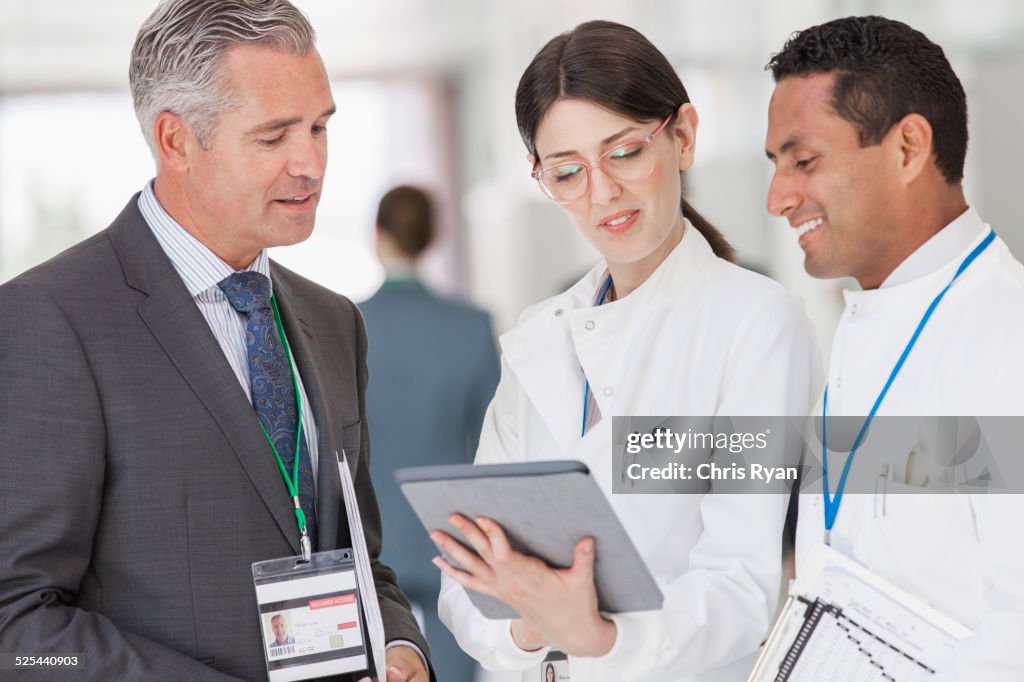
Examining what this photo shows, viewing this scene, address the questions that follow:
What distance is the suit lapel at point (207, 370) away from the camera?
1.68 meters

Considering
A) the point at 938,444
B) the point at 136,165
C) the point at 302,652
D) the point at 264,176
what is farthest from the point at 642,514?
the point at 136,165

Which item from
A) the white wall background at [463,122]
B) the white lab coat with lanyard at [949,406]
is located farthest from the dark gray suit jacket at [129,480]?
the white wall background at [463,122]

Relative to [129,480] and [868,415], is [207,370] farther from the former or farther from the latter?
[868,415]

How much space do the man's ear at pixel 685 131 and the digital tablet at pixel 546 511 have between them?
665 mm

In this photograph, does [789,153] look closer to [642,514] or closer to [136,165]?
[642,514]

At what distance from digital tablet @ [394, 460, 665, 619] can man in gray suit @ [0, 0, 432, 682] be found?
15.7 inches

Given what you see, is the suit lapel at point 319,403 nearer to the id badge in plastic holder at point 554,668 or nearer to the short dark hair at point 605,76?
the id badge in plastic holder at point 554,668

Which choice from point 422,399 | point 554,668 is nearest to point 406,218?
point 422,399

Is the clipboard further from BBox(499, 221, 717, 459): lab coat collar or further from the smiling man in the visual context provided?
BBox(499, 221, 717, 459): lab coat collar

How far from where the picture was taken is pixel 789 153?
1.69m

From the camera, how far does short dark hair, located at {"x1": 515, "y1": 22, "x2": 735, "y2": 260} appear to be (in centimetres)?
165

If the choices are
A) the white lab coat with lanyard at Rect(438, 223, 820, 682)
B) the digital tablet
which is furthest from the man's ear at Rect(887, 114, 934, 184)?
the digital tablet

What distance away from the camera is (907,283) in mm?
1580

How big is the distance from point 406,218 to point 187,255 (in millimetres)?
2416
